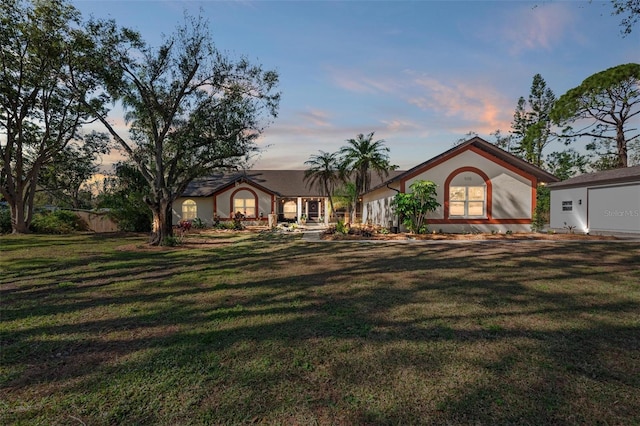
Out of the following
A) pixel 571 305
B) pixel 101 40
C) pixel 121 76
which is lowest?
pixel 571 305

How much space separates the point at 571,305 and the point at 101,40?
17285 millimetres

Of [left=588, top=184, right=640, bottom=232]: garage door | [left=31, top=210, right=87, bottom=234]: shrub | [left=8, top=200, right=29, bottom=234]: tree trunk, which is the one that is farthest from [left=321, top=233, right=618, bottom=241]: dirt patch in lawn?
[left=8, top=200, right=29, bottom=234]: tree trunk

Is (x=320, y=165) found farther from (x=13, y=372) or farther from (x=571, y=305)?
(x=13, y=372)

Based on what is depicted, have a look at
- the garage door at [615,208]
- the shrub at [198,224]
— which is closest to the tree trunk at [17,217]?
the shrub at [198,224]

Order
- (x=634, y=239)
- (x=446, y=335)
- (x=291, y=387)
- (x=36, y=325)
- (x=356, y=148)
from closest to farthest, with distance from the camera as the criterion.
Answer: (x=291, y=387)
(x=446, y=335)
(x=36, y=325)
(x=634, y=239)
(x=356, y=148)

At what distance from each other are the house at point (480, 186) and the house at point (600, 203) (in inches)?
138

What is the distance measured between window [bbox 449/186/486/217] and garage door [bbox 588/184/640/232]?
6943 millimetres

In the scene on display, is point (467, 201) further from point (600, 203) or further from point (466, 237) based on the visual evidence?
point (600, 203)

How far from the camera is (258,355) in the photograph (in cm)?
348

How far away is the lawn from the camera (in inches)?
101

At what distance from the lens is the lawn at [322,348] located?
2561 millimetres

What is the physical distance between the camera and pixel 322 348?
3643mm

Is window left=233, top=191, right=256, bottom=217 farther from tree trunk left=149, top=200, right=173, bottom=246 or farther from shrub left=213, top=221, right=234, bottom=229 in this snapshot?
tree trunk left=149, top=200, right=173, bottom=246

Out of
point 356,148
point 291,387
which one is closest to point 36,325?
point 291,387
